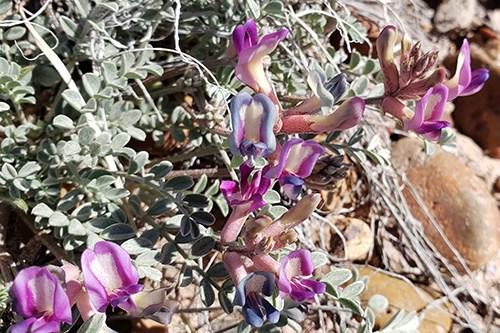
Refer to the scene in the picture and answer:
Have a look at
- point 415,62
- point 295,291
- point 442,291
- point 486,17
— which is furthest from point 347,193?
point 486,17

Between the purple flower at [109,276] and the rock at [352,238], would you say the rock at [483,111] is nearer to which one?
the rock at [352,238]

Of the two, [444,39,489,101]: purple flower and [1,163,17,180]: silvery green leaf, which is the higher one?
[444,39,489,101]: purple flower

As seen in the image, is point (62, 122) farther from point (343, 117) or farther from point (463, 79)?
point (463, 79)

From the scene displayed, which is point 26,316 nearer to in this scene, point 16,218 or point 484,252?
point 16,218

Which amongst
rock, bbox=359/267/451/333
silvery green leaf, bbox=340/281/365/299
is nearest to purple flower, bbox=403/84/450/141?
silvery green leaf, bbox=340/281/365/299

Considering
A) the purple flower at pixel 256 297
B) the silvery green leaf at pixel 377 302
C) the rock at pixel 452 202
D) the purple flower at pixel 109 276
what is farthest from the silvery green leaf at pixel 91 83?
the rock at pixel 452 202

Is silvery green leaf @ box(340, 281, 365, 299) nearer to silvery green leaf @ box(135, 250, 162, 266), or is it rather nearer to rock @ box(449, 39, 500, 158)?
silvery green leaf @ box(135, 250, 162, 266)
